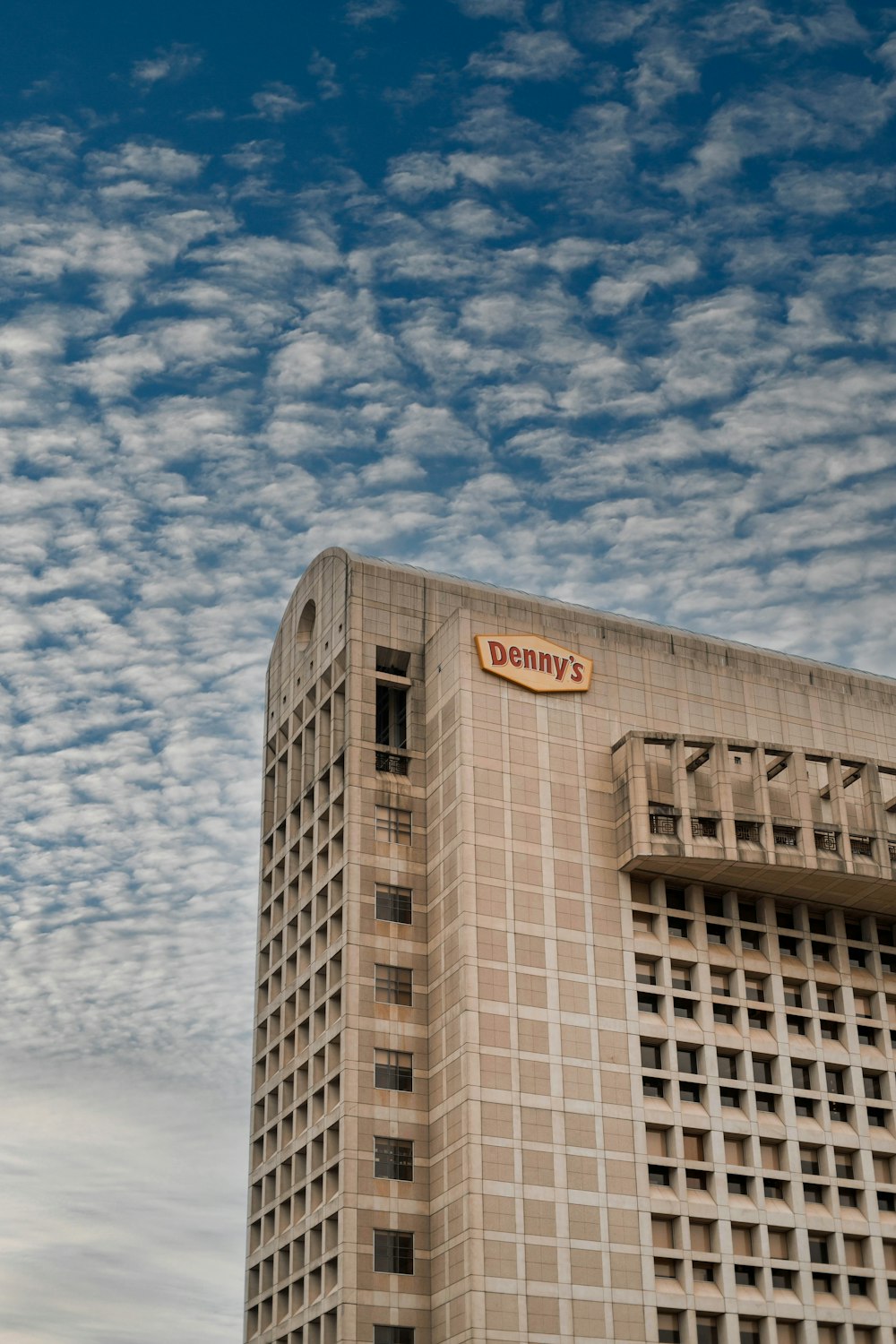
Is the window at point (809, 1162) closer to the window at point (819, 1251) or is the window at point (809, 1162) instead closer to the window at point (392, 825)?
the window at point (819, 1251)

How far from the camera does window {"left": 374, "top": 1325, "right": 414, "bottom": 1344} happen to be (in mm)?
78938

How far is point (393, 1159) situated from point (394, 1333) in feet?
26.9

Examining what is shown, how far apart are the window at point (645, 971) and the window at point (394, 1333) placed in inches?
812

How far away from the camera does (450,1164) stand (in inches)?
3155

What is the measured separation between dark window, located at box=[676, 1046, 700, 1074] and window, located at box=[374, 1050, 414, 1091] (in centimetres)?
1376

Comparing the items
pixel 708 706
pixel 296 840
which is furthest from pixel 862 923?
pixel 296 840

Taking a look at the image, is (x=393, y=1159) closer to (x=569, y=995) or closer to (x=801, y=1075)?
(x=569, y=995)

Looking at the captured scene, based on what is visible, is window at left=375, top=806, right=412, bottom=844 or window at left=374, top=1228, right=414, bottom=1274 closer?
window at left=374, top=1228, right=414, bottom=1274

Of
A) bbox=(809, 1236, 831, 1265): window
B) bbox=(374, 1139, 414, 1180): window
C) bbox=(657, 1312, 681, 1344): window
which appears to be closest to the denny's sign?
bbox=(374, 1139, 414, 1180): window

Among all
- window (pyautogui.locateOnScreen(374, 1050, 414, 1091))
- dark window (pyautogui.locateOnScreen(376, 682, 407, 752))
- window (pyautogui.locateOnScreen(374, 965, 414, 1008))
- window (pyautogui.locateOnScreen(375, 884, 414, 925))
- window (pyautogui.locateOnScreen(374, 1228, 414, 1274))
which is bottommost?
window (pyautogui.locateOnScreen(374, 1228, 414, 1274))

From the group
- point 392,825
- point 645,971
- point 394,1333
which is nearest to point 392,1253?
point 394,1333

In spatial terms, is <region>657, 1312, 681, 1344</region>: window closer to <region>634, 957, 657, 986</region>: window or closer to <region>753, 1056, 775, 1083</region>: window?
<region>753, 1056, 775, 1083</region>: window

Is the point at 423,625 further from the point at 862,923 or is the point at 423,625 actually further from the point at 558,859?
→ the point at 862,923

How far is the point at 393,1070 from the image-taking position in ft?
279
